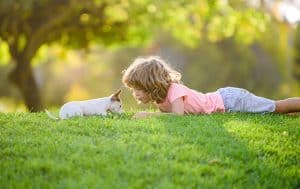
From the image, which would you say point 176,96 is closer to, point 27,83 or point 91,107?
point 91,107

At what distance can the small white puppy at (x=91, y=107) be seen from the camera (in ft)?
29.0

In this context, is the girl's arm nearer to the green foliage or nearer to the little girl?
the little girl

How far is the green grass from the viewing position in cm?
584

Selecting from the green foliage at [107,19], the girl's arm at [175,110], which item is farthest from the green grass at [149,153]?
the green foliage at [107,19]

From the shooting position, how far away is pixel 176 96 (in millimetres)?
8805

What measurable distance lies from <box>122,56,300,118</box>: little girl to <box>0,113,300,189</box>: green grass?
539 mm

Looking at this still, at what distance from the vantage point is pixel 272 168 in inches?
249

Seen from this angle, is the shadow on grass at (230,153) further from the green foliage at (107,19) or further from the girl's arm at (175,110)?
the green foliage at (107,19)

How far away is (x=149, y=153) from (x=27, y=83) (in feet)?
54.7

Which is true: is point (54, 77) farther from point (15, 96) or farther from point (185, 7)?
point (185, 7)

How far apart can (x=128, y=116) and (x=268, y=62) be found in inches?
1528

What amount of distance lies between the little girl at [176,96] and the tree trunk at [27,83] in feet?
43.7

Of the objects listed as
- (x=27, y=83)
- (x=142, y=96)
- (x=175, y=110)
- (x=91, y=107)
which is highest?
(x=27, y=83)

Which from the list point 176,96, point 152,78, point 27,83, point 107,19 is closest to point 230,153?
point 176,96
